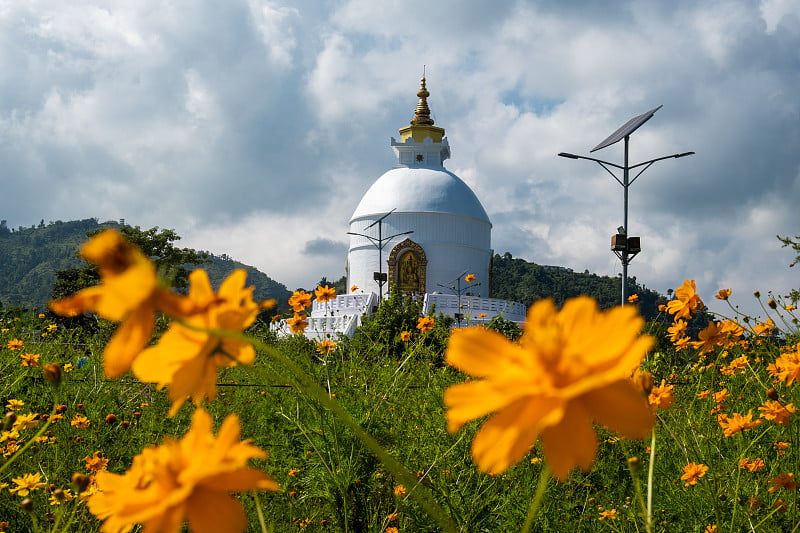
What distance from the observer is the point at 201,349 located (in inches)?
18.0

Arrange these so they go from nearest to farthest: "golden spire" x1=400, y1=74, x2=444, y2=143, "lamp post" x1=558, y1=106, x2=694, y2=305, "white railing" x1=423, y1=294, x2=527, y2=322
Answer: "lamp post" x1=558, y1=106, x2=694, y2=305 < "white railing" x1=423, y1=294, x2=527, y2=322 < "golden spire" x1=400, y1=74, x2=444, y2=143

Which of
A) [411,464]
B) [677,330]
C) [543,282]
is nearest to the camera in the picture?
[677,330]

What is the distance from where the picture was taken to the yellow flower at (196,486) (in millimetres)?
→ 397

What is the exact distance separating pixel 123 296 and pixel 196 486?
150 mm

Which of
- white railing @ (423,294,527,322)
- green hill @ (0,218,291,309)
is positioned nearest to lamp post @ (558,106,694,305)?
white railing @ (423,294,527,322)

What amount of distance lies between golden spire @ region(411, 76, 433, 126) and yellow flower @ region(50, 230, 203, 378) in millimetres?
31587

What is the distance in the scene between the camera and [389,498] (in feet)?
7.91

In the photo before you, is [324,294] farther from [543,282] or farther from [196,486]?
[543,282]

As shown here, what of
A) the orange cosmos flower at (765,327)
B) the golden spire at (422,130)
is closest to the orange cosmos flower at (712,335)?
the orange cosmos flower at (765,327)

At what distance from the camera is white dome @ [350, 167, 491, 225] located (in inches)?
1032

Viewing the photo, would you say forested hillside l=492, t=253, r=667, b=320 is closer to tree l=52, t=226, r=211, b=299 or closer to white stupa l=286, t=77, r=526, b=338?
white stupa l=286, t=77, r=526, b=338

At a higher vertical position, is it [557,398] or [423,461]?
[557,398]

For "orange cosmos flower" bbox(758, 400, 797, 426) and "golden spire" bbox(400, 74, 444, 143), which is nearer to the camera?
"orange cosmos flower" bbox(758, 400, 797, 426)

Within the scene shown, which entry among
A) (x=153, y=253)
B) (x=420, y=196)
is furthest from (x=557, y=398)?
(x=153, y=253)
